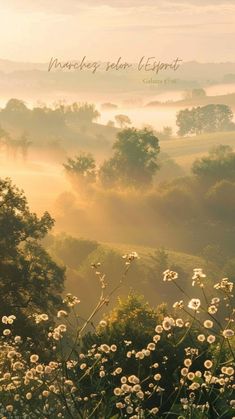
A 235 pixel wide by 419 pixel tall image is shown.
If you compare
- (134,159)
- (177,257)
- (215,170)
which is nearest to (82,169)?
(134,159)

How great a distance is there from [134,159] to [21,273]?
108 metres

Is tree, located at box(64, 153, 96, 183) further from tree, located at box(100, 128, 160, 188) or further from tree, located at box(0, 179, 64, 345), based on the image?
tree, located at box(0, 179, 64, 345)

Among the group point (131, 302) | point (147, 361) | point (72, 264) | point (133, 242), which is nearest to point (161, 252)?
point (72, 264)

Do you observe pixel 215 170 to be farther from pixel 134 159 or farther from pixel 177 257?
pixel 177 257

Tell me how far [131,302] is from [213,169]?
10909cm

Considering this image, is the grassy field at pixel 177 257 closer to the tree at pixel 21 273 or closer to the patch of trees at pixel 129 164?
the patch of trees at pixel 129 164

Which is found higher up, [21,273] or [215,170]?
[215,170]

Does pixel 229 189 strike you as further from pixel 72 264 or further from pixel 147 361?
pixel 147 361

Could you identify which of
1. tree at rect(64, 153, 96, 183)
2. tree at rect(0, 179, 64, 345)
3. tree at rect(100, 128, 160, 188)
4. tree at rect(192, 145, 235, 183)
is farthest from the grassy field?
tree at rect(0, 179, 64, 345)

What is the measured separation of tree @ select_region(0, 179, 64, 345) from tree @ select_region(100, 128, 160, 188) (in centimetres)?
10364

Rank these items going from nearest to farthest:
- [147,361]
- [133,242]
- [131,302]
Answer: [147,361] < [131,302] < [133,242]

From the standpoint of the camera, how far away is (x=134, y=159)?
144625 mm

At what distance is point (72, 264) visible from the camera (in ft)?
325

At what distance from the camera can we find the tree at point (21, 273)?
37.0 metres
